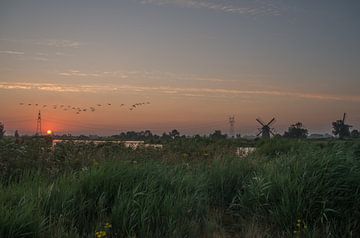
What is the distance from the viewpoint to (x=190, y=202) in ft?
25.3

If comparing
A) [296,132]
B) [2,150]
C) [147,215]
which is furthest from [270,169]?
[296,132]

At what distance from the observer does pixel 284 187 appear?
7.96 m

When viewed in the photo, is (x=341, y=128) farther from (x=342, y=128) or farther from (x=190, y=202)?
(x=190, y=202)

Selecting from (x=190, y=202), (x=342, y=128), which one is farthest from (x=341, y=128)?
(x=190, y=202)

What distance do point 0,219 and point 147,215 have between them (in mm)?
2170

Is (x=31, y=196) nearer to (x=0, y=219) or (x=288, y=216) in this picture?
(x=0, y=219)

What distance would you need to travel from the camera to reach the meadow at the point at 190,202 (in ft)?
21.8

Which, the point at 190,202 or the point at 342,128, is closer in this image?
the point at 190,202

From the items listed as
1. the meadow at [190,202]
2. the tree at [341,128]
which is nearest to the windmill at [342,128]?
the tree at [341,128]

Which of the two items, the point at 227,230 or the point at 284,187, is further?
the point at 284,187

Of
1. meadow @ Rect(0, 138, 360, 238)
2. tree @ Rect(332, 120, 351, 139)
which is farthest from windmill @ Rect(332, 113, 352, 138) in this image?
meadow @ Rect(0, 138, 360, 238)

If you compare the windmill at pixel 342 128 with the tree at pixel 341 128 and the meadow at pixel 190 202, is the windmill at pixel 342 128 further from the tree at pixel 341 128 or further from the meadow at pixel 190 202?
the meadow at pixel 190 202

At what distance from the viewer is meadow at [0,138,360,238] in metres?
6.64

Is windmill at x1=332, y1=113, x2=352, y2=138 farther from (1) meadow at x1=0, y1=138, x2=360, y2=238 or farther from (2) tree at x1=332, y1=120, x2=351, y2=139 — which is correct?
(1) meadow at x1=0, y1=138, x2=360, y2=238
